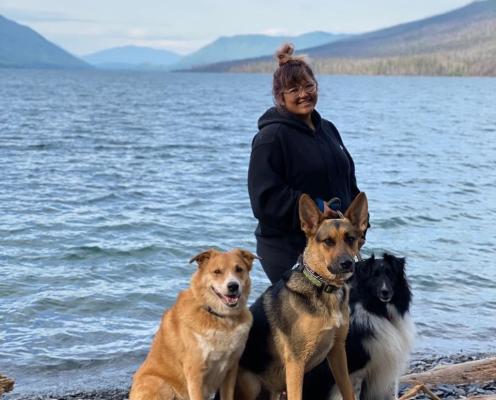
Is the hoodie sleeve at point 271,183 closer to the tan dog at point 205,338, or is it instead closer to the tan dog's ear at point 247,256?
the tan dog's ear at point 247,256

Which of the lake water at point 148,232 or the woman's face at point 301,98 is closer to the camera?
the woman's face at point 301,98

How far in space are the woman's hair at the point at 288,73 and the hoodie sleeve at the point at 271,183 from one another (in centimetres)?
35

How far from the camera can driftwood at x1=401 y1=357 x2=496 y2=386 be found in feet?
24.2

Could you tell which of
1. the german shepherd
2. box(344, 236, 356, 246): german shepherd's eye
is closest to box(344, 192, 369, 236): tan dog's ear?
the german shepherd

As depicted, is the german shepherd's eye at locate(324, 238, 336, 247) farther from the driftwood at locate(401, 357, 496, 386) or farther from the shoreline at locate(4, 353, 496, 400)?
the driftwood at locate(401, 357, 496, 386)

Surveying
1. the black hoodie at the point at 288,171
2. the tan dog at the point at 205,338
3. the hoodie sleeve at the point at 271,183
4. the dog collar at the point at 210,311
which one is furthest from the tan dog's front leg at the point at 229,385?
the hoodie sleeve at the point at 271,183

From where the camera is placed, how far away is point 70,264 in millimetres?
14039

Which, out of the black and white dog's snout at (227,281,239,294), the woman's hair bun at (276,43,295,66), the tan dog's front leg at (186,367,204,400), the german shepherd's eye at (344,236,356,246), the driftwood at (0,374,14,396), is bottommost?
the driftwood at (0,374,14,396)

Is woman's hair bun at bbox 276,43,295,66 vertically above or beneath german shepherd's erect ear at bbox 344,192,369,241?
above

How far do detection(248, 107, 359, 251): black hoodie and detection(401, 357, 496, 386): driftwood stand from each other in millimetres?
2405

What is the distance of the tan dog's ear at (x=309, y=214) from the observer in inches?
209

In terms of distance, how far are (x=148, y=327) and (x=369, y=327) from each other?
→ 5489 millimetres

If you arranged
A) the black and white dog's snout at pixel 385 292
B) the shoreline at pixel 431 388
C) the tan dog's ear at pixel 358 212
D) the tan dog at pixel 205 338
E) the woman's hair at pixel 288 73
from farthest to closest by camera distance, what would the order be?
the shoreline at pixel 431 388, the black and white dog's snout at pixel 385 292, the woman's hair at pixel 288 73, the tan dog at pixel 205 338, the tan dog's ear at pixel 358 212

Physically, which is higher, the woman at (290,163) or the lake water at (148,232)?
the woman at (290,163)
